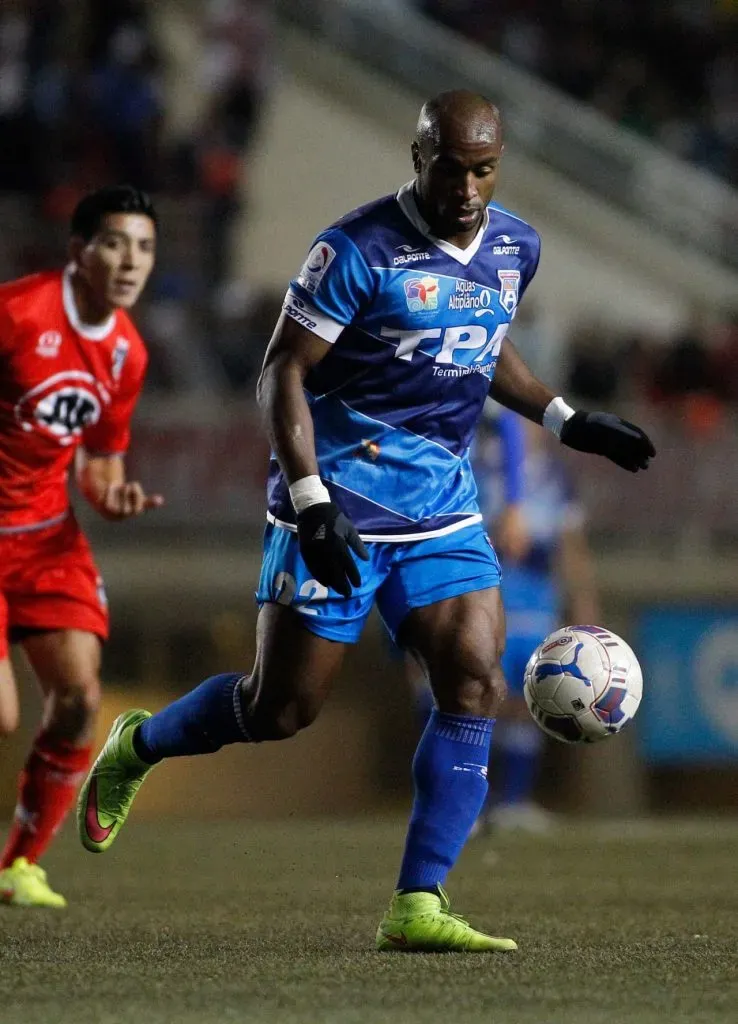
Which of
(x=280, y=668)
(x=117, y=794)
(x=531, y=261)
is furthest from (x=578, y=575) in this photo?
(x=280, y=668)

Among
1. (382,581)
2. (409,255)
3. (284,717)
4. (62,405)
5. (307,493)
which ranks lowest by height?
(284,717)

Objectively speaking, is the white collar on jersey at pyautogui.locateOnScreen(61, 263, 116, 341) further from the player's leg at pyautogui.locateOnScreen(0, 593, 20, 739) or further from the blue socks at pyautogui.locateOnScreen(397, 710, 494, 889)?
the blue socks at pyautogui.locateOnScreen(397, 710, 494, 889)

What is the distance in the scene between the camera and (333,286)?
15.8 feet

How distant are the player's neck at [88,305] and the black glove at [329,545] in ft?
7.12

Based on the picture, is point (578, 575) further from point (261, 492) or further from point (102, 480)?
point (102, 480)

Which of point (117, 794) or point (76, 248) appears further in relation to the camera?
point (76, 248)

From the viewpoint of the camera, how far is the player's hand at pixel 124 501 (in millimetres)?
6336

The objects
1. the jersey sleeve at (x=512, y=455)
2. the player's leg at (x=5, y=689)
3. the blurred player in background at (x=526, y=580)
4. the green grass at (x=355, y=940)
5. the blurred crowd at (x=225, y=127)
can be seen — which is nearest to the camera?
the green grass at (x=355, y=940)

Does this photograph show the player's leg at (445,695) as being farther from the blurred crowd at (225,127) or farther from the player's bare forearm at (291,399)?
the blurred crowd at (225,127)

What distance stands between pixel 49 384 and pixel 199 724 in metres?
1.73

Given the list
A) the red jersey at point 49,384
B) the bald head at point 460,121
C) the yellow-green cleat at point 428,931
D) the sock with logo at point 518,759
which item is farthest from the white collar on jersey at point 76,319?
the sock with logo at point 518,759

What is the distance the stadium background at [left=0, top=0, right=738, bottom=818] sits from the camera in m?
13.8

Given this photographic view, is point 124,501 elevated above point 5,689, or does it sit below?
above

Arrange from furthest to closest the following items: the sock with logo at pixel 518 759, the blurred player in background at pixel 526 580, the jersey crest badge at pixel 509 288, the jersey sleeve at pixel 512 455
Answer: the sock with logo at pixel 518 759, the blurred player in background at pixel 526 580, the jersey sleeve at pixel 512 455, the jersey crest badge at pixel 509 288
